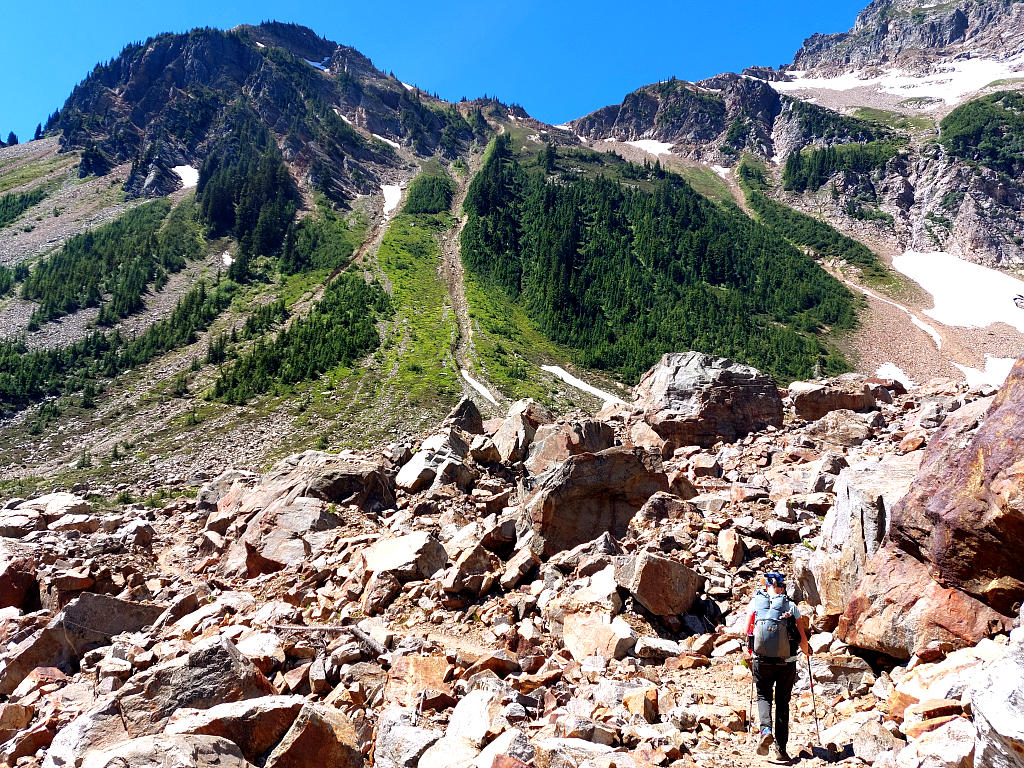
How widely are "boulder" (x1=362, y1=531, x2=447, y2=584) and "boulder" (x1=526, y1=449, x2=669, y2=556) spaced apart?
2437mm

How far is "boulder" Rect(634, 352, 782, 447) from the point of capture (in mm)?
24984

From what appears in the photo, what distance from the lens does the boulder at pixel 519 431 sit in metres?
22.2

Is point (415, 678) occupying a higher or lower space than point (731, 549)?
lower

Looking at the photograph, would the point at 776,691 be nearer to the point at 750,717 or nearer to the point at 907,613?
the point at 750,717

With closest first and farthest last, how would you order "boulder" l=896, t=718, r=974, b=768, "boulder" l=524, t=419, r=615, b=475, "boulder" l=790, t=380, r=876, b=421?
"boulder" l=896, t=718, r=974, b=768 → "boulder" l=524, t=419, r=615, b=475 → "boulder" l=790, t=380, r=876, b=421

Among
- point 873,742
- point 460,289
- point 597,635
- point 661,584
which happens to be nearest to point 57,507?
point 597,635

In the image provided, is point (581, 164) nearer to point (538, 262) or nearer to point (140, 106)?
point (538, 262)

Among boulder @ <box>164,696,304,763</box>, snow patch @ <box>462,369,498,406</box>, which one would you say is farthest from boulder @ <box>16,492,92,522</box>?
snow patch @ <box>462,369,498,406</box>

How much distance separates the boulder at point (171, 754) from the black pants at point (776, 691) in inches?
235

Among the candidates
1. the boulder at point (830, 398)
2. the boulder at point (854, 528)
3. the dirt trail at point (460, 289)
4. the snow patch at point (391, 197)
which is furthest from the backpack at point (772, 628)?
the snow patch at point (391, 197)

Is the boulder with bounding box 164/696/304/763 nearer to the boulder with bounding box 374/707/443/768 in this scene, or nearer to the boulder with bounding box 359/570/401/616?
the boulder with bounding box 374/707/443/768

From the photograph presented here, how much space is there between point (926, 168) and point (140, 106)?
213757mm

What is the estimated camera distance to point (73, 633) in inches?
460

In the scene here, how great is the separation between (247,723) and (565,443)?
47.2 feet
